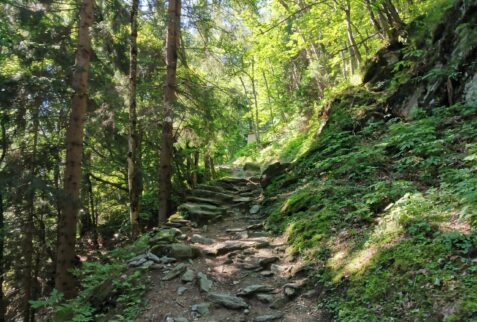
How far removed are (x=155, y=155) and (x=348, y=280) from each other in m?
8.91

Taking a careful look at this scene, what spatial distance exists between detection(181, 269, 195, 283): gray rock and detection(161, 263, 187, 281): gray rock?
0.10m

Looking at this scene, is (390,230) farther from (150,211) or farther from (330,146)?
(150,211)

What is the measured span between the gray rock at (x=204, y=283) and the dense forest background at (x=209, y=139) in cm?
93

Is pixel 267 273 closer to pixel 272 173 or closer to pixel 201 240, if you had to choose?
pixel 201 240

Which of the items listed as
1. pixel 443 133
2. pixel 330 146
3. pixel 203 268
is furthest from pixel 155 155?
pixel 443 133

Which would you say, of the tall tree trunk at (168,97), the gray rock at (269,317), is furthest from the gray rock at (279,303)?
the tall tree trunk at (168,97)

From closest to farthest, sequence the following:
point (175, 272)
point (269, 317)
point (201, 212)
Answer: point (269, 317) → point (175, 272) → point (201, 212)

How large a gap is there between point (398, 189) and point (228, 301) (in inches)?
119

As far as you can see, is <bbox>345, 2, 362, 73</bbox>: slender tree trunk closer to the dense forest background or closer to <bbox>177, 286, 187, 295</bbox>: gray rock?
the dense forest background

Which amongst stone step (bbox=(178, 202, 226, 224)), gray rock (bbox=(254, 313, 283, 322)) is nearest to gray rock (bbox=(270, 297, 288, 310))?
gray rock (bbox=(254, 313, 283, 322))

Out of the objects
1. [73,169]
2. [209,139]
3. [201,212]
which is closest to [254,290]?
[201,212]

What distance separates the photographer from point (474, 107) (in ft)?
22.9

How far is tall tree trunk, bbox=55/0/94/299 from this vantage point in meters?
7.14

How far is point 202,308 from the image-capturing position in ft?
16.0
